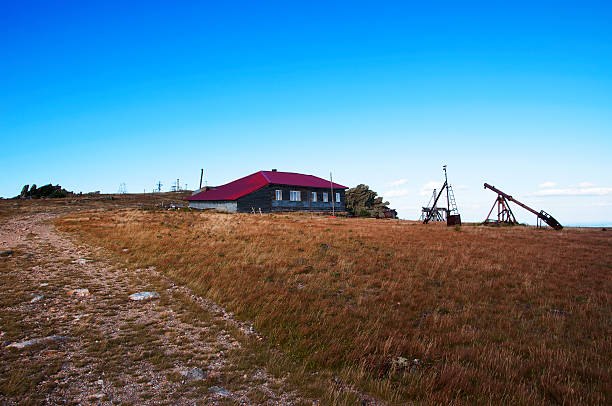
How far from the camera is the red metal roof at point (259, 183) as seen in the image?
4451 centimetres

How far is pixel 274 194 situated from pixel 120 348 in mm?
40032

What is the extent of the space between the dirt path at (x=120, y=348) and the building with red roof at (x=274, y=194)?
1346 inches

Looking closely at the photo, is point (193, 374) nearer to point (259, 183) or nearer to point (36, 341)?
point (36, 341)

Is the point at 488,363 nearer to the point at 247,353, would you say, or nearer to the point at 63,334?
the point at 247,353

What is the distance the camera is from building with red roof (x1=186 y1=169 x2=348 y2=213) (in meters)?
43.7

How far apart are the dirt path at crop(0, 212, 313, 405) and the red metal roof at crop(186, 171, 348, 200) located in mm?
34734

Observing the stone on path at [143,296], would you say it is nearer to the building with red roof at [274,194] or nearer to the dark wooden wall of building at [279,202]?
the building with red roof at [274,194]

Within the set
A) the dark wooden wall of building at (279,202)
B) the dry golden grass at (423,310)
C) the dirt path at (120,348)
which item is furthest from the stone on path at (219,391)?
the dark wooden wall of building at (279,202)

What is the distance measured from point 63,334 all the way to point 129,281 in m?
3.96

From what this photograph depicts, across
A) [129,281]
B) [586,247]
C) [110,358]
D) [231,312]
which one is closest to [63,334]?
[110,358]

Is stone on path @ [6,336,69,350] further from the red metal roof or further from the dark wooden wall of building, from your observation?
the dark wooden wall of building

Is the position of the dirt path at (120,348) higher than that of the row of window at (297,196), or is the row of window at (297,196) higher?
the row of window at (297,196)

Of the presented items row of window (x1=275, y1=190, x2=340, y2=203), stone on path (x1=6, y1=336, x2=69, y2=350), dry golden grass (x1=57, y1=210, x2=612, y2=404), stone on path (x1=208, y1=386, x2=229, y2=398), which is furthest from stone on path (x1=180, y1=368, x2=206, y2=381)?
row of window (x1=275, y1=190, x2=340, y2=203)

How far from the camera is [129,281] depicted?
9.71 m
